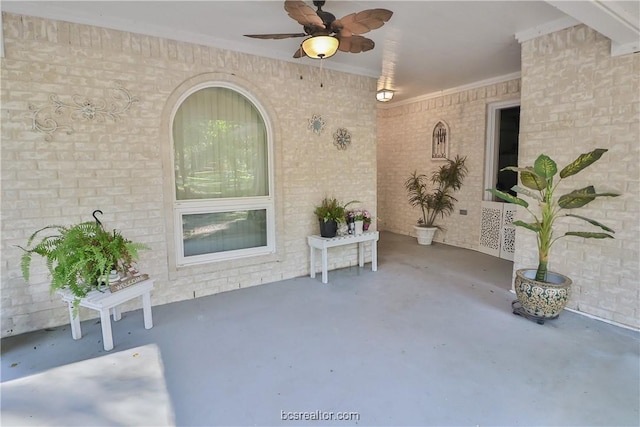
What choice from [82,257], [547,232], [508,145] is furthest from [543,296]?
[82,257]

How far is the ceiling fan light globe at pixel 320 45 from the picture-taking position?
2.87 metres

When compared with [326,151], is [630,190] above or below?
below

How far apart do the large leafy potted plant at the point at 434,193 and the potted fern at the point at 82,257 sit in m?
5.35

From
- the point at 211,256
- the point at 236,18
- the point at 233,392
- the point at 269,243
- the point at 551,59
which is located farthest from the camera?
the point at 269,243

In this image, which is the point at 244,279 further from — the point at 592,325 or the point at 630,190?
the point at 630,190

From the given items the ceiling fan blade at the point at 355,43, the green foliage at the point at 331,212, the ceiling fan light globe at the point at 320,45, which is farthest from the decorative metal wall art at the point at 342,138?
the ceiling fan light globe at the point at 320,45

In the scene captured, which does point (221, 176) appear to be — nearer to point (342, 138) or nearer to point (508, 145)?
point (342, 138)

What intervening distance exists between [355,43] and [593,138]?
248 cm

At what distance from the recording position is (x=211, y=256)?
423 cm

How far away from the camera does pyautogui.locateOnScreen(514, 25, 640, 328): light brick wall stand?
10.4 ft

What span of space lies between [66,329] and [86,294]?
29.6 inches

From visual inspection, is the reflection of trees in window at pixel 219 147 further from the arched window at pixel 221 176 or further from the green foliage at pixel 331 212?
the green foliage at pixel 331 212

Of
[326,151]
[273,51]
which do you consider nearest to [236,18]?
[273,51]

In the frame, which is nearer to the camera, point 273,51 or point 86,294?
point 86,294
